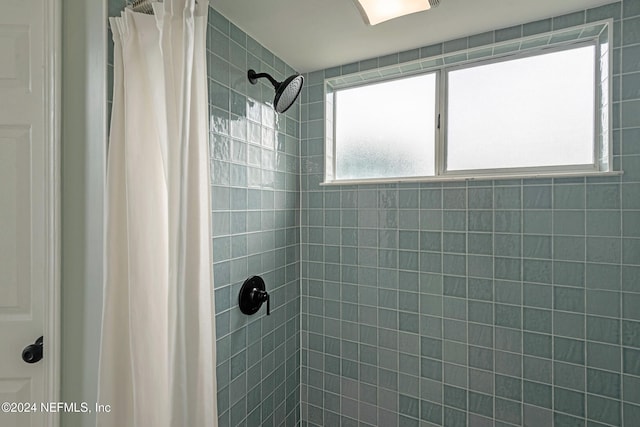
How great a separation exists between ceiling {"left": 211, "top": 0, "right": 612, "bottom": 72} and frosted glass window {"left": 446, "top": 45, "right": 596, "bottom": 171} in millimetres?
210

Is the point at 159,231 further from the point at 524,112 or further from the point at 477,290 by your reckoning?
the point at 524,112

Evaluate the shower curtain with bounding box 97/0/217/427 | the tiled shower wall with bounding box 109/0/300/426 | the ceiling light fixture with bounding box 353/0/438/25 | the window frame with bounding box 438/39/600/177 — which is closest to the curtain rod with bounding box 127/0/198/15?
the shower curtain with bounding box 97/0/217/427

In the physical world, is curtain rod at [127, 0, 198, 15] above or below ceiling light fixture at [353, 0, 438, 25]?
below

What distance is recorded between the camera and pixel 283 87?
1.40 m

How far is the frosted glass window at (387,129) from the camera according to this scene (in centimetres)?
167

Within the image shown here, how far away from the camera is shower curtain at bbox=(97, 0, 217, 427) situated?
0.80m

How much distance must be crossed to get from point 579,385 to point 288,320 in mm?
1429

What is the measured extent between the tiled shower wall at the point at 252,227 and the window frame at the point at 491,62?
0.32 metres
